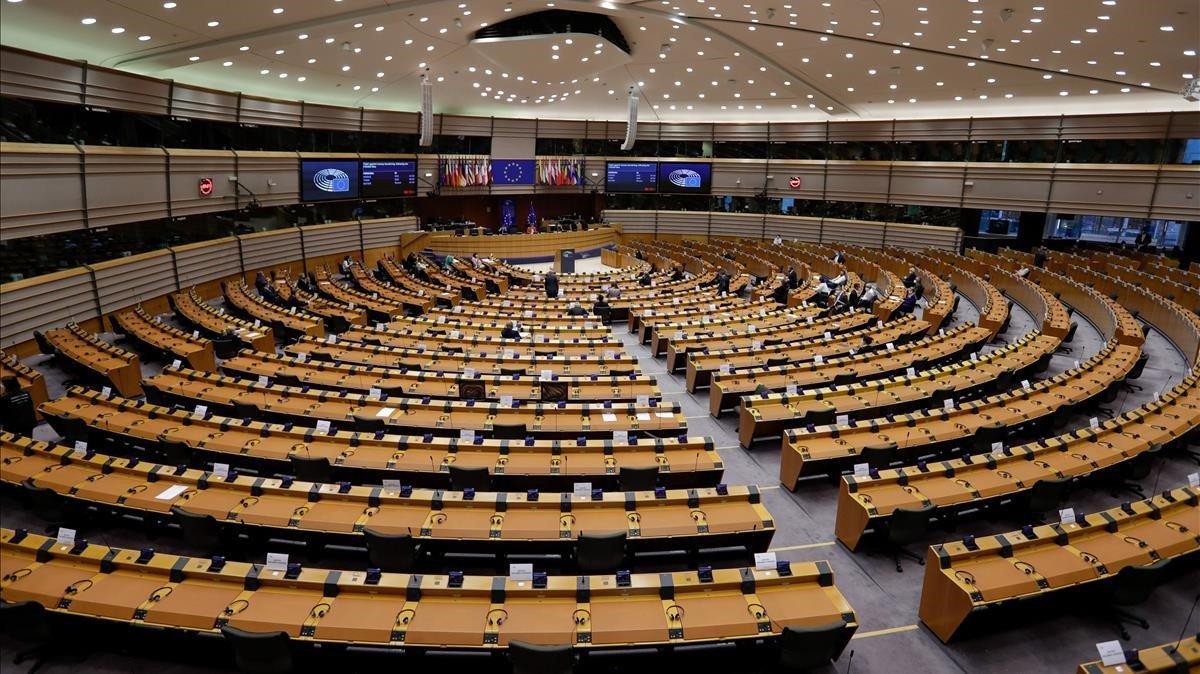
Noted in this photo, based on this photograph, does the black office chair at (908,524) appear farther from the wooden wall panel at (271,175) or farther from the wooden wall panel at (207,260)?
the wooden wall panel at (271,175)

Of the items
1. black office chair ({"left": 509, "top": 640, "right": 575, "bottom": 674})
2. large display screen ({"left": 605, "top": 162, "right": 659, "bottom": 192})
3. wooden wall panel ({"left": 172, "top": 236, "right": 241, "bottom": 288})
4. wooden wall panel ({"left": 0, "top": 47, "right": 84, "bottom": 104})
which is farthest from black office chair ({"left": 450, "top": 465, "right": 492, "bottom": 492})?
large display screen ({"left": 605, "top": 162, "right": 659, "bottom": 192})

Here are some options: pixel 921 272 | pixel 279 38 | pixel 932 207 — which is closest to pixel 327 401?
pixel 279 38

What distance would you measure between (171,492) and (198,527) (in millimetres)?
1137

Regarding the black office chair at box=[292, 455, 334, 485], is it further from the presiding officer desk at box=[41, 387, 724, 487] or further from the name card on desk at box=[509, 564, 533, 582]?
the name card on desk at box=[509, 564, 533, 582]

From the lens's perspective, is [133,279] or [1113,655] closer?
[1113,655]

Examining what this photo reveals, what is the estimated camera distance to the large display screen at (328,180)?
2823 cm

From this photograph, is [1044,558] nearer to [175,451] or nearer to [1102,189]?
[175,451]

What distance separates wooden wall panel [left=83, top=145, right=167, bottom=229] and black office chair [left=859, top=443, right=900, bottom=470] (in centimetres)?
2075

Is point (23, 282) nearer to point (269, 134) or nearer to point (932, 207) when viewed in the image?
point (269, 134)

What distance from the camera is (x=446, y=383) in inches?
531

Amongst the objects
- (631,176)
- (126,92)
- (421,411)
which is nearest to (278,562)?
(421,411)

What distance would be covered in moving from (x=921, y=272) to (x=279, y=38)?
24895 millimetres

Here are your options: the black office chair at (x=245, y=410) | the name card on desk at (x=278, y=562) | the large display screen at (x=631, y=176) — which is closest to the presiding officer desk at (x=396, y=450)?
the black office chair at (x=245, y=410)

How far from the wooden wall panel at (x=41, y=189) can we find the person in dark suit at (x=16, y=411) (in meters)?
4.65
